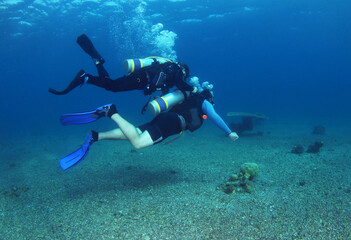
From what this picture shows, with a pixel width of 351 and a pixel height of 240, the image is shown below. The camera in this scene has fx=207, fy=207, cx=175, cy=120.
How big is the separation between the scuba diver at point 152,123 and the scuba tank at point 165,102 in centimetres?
20

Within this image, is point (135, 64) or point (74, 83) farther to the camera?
point (135, 64)

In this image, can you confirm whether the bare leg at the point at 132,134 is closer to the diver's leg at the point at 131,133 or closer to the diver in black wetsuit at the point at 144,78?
the diver's leg at the point at 131,133

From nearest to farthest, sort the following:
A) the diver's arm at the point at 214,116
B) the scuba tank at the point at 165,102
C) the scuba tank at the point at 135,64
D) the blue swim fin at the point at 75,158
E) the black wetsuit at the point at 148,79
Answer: the blue swim fin at the point at 75,158
the scuba tank at the point at 165,102
the scuba tank at the point at 135,64
the black wetsuit at the point at 148,79
the diver's arm at the point at 214,116

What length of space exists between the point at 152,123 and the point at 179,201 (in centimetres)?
208

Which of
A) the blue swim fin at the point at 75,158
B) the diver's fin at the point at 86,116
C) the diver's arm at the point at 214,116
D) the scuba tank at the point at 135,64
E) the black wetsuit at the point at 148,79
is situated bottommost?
the blue swim fin at the point at 75,158

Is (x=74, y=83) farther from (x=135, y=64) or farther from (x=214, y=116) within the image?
(x=214, y=116)

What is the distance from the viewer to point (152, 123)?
557 cm

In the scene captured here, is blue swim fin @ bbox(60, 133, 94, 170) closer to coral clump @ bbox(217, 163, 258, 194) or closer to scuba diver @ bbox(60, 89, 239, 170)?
scuba diver @ bbox(60, 89, 239, 170)

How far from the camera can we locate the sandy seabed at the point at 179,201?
3.84 metres

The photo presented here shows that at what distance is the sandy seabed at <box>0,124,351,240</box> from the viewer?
384cm

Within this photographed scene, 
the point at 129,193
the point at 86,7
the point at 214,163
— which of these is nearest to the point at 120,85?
the point at 129,193

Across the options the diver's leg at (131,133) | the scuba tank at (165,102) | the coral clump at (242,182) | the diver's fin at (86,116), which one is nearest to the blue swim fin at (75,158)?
the diver's fin at (86,116)

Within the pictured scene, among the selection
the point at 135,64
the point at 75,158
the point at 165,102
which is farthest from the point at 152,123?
the point at 75,158

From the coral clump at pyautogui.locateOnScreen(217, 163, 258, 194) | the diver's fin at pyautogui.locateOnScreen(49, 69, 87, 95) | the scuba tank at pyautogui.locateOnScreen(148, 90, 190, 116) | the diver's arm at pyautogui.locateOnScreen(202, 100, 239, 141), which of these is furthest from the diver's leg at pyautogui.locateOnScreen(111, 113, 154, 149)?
the coral clump at pyautogui.locateOnScreen(217, 163, 258, 194)
